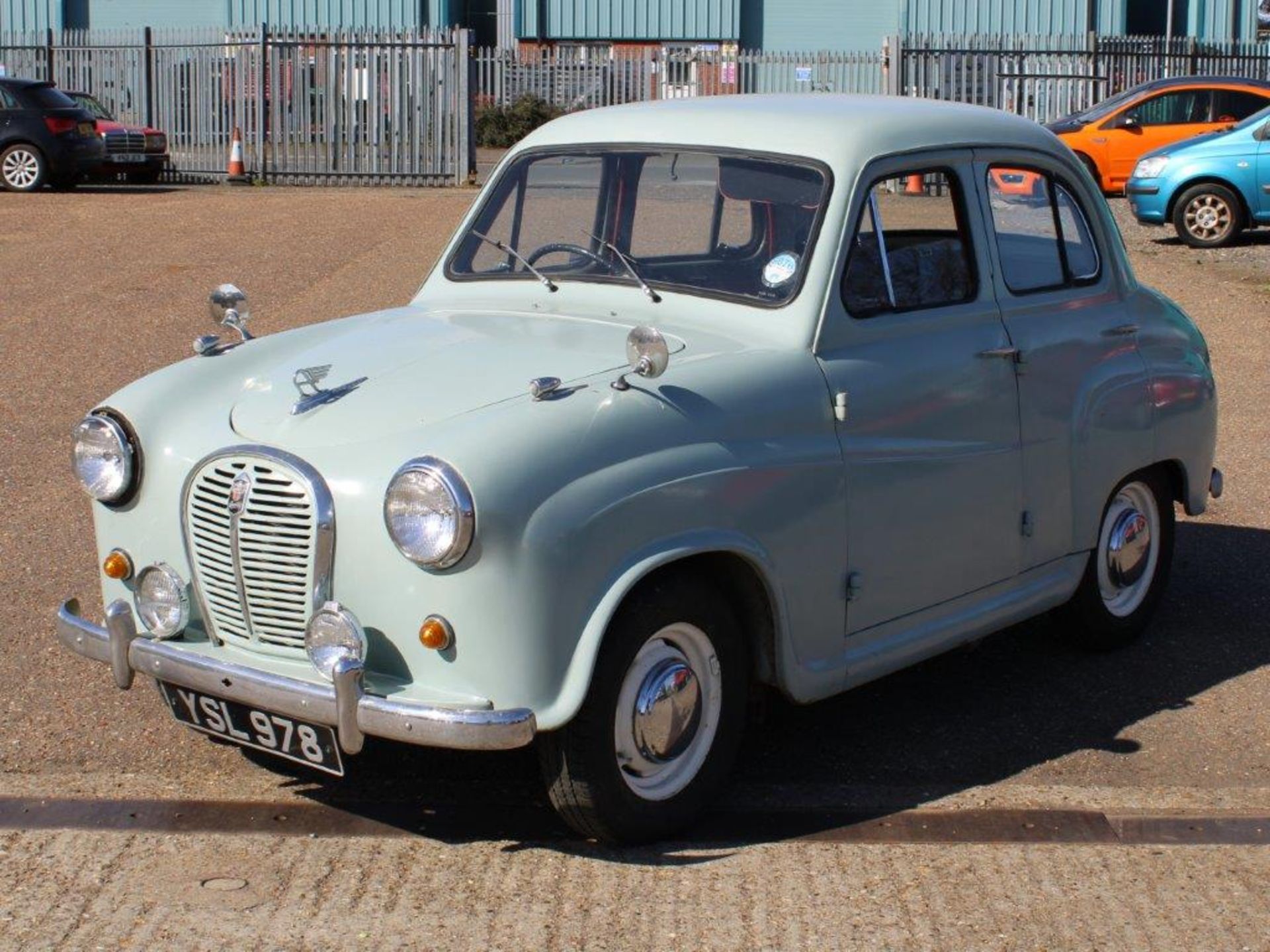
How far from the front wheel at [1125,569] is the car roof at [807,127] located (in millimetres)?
1263

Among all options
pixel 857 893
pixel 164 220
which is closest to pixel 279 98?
pixel 164 220

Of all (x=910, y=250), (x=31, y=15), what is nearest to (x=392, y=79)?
(x=31, y=15)

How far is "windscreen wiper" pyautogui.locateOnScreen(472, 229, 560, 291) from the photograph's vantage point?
5.51 metres

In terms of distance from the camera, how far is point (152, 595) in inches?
183

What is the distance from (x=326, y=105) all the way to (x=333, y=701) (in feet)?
75.7

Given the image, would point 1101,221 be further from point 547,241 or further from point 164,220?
point 164,220

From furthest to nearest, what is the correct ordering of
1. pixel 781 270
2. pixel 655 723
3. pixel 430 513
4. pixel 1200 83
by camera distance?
pixel 1200 83, pixel 781 270, pixel 655 723, pixel 430 513

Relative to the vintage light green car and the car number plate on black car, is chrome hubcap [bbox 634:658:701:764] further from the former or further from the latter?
the car number plate on black car

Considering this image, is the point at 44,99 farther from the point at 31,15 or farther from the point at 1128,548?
the point at 31,15

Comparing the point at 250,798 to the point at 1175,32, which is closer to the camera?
the point at 250,798

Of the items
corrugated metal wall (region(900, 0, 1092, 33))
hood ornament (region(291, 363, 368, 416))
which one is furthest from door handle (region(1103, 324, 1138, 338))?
corrugated metal wall (region(900, 0, 1092, 33))

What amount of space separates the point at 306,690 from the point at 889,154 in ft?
7.76

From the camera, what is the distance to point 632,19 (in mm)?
42875

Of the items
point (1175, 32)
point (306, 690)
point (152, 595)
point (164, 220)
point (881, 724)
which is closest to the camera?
point (306, 690)
